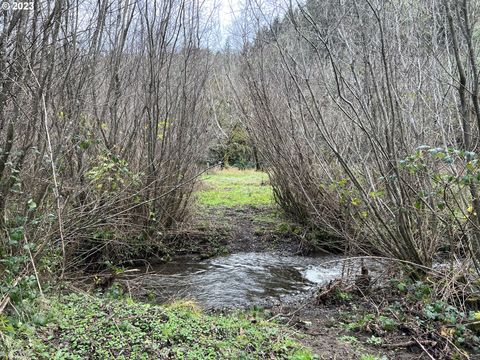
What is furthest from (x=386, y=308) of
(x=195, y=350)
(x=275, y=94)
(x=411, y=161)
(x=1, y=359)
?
(x=275, y=94)

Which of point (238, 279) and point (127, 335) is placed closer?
point (127, 335)

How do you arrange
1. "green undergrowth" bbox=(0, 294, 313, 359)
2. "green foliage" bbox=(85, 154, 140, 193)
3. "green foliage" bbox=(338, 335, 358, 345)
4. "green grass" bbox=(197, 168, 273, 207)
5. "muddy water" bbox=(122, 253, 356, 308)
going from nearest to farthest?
"green undergrowth" bbox=(0, 294, 313, 359) → "green foliage" bbox=(338, 335, 358, 345) → "green foliage" bbox=(85, 154, 140, 193) → "muddy water" bbox=(122, 253, 356, 308) → "green grass" bbox=(197, 168, 273, 207)

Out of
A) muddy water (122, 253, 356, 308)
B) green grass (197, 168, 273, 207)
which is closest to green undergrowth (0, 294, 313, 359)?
muddy water (122, 253, 356, 308)

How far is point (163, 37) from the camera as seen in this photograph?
6.73 metres

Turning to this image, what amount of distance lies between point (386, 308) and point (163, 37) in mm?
5379

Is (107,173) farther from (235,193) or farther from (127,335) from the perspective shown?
(235,193)

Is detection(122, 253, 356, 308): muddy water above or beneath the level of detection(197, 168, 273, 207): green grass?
beneath

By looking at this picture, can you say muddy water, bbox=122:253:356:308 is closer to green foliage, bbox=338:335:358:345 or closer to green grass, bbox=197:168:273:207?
green foliage, bbox=338:335:358:345

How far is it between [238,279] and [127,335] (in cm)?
303

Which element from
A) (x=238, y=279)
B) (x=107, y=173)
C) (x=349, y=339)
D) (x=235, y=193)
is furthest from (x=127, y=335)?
(x=235, y=193)

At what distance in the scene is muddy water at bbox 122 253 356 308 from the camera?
16.8 feet

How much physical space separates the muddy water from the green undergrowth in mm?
1379

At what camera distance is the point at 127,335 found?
3062 mm

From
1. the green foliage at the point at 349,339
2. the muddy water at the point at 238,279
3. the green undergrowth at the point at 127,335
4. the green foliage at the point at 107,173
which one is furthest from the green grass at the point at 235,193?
the green foliage at the point at 349,339
